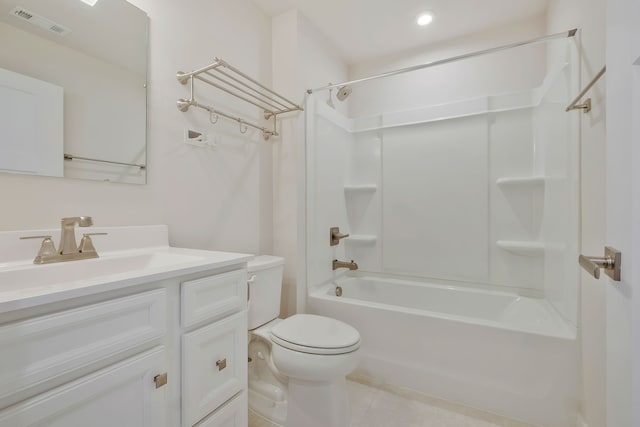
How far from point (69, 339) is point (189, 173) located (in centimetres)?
99

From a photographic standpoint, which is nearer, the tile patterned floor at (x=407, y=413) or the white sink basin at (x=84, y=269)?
the white sink basin at (x=84, y=269)

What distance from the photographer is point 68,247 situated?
0.94 m

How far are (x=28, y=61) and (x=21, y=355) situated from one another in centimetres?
98

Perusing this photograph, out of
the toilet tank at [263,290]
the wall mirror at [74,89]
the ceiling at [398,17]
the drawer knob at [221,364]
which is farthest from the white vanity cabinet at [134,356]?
the ceiling at [398,17]

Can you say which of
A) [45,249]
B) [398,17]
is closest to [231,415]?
[45,249]

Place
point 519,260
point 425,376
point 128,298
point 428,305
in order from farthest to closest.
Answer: point 428,305, point 519,260, point 425,376, point 128,298

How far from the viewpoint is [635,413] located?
1.53 feet

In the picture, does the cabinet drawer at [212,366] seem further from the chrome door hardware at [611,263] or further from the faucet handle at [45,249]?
the chrome door hardware at [611,263]

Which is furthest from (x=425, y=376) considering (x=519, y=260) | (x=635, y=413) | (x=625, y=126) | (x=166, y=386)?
(x=625, y=126)

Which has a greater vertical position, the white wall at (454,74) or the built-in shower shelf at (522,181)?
the white wall at (454,74)

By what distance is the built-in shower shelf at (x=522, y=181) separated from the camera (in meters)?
1.92

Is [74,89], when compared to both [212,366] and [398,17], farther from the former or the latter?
[398,17]

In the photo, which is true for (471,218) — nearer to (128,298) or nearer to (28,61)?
(128,298)

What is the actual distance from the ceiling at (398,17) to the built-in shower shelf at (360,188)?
1.22m
